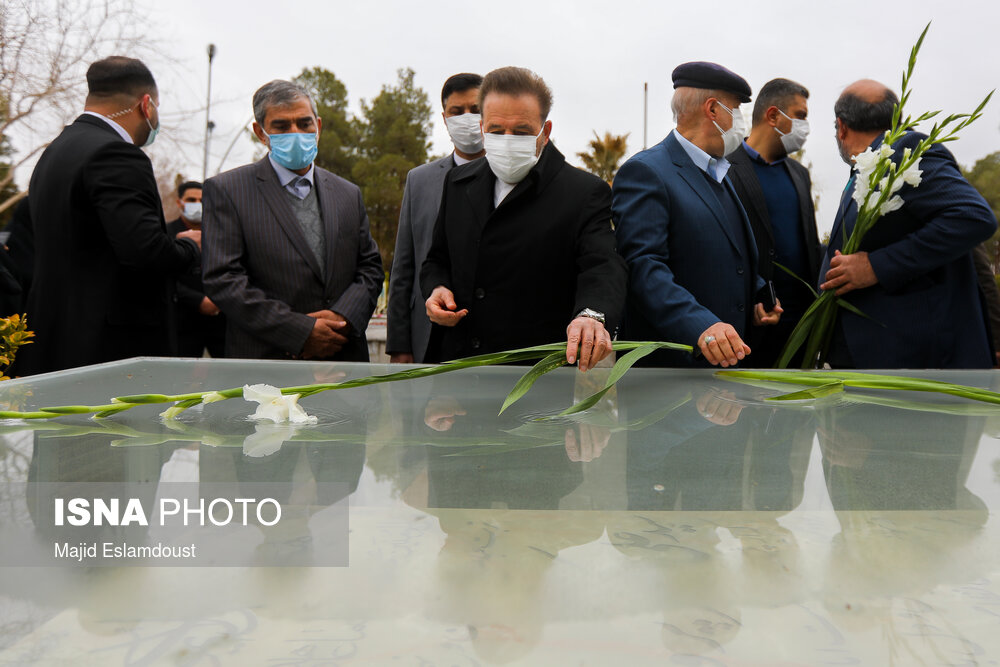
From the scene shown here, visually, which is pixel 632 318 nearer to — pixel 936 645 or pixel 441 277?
pixel 441 277

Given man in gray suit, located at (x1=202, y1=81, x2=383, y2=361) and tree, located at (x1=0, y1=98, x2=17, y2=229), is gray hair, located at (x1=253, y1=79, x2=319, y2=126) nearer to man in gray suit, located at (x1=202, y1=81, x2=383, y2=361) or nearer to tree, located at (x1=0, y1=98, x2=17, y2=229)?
man in gray suit, located at (x1=202, y1=81, x2=383, y2=361)

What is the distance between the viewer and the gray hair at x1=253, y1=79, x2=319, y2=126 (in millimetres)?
3203

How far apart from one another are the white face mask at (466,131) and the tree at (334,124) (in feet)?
84.9

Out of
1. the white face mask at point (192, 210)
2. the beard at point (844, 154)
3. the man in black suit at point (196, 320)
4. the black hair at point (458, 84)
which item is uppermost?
the black hair at point (458, 84)

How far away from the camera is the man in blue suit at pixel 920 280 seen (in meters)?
2.65

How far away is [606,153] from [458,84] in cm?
2203

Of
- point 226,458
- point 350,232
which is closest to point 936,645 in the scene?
point 226,458

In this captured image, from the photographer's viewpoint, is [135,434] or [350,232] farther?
[350,232]

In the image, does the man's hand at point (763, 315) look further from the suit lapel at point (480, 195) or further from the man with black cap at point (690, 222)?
the suit lapel at point (480, 195)

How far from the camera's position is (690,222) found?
2604 mm

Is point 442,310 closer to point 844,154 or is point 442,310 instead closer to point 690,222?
point 690,222

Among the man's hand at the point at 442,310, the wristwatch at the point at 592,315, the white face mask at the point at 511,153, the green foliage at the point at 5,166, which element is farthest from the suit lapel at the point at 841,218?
the green foliage at the point at 5,166

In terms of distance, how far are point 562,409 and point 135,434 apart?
0.66 metres

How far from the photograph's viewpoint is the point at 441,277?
274 cm
